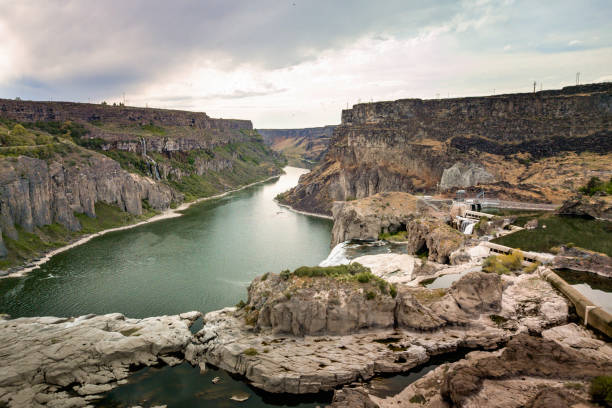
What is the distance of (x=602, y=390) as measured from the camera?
15.4 meters

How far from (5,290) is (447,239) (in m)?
55.5

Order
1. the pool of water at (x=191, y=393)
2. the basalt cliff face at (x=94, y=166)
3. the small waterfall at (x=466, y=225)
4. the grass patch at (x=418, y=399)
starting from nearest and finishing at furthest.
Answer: the grass patch at (x=418, y=399) < the pool of water at (x=191, y=393) < the small waterfall at (x=466, y=225) < the basalt cliff face at (x=94, y=166)

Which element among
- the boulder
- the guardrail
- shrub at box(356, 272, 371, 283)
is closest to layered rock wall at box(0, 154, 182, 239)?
shrub at box(356, 272, 371, 283)

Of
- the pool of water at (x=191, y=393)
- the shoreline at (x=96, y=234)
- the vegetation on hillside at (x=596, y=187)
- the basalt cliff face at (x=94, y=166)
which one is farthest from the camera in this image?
the basalt cliff face at (x=94, y=166)

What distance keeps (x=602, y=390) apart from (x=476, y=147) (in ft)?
254

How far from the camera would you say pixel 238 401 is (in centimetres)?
2408

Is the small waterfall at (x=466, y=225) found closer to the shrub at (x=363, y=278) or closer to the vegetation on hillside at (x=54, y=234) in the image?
the shrub at (x=363, y=278)

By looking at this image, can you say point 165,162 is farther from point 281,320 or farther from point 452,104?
point 281,320

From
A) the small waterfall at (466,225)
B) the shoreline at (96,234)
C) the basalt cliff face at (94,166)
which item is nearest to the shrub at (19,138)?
the basalt cliff face at (94,166)

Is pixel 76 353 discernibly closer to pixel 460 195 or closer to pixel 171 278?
pixel 171 278

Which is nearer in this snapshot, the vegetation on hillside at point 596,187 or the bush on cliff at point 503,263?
the bush on cliff at point 503,263

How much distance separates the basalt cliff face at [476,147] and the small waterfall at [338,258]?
3246 centimetres

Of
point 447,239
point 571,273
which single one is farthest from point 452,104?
point 571,273

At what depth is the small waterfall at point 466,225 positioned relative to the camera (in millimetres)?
50906
